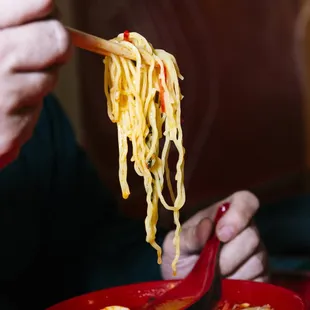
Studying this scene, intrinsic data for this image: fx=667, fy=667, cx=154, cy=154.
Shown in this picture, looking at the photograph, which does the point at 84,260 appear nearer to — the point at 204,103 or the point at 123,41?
the point at 123,41

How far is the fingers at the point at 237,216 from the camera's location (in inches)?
30.6

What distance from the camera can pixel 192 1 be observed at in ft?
6.33

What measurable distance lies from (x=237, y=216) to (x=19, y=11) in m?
0.41

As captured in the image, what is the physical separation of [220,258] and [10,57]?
395mm

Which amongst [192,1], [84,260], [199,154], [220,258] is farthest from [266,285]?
[192,1]

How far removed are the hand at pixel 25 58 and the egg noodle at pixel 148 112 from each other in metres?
0.09

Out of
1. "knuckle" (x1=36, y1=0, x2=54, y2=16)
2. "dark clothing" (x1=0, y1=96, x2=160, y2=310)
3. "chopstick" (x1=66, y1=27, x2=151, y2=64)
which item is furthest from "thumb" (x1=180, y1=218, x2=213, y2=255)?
"knuckle" (x1=36, y1=0, x2=54, y2=16)

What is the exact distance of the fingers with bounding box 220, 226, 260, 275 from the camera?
0.80m

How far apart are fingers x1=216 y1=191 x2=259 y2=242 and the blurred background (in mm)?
402

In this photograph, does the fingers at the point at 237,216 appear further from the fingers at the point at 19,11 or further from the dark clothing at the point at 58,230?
the fingers at the point at 19,11

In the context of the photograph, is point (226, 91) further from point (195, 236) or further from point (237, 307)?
point (237, 307)

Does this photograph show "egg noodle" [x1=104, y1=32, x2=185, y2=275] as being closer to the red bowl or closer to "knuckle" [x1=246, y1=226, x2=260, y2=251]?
the red bowl

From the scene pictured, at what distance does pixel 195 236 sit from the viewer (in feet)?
2.57

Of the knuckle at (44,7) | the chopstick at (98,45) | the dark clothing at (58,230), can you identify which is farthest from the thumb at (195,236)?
the knuckle at (44,7)
